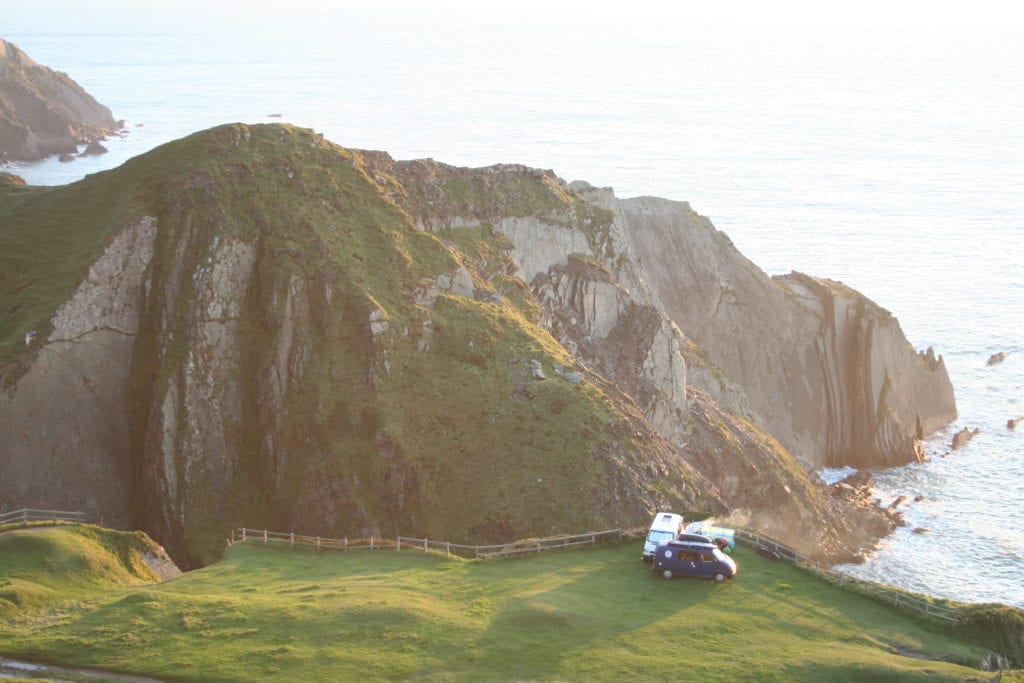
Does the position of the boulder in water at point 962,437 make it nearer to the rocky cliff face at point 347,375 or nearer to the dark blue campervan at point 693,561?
the rocky cliff face at point 347,375

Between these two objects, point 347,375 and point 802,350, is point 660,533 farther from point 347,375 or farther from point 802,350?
point 802,350

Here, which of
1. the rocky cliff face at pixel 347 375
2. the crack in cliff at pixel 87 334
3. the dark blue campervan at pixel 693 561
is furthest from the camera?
the crack in cliff at pixel 87 334

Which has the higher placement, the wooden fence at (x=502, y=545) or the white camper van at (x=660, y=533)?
the white camper van at (x=660, y=533)

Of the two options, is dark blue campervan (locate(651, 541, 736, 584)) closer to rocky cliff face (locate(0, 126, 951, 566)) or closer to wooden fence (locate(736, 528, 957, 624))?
wooden fence (locate(736, 528, 957, 624))

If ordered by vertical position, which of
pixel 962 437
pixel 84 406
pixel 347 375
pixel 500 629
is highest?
pixel 347 375

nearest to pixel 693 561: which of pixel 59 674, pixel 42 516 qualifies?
pixel 59 674

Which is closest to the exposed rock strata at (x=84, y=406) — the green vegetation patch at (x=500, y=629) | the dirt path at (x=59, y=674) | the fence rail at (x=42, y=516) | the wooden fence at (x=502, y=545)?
the fence rail at (x=42, y=516)
